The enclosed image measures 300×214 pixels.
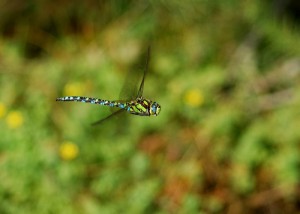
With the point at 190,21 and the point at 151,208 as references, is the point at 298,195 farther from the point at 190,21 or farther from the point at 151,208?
the point at 190,21

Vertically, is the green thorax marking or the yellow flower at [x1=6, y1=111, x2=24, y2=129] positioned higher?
the yellow flower at [x1=6, y1=111, x2=24, y2=129]

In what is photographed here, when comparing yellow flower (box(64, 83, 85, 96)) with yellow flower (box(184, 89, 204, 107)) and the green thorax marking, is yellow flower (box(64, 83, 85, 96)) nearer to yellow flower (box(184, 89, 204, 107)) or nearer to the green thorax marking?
yellow flower (box(184, 89, 204, 107))

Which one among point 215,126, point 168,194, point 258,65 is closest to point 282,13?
point 258,65

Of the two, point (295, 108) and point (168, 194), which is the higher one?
point (295, 108)

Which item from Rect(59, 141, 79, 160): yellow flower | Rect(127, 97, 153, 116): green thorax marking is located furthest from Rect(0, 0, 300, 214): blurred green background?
Rect(127, 97, 153, 116): green thorax marking

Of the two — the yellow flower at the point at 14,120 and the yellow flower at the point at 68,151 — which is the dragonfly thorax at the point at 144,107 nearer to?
the yellow flower at the point at 68,151

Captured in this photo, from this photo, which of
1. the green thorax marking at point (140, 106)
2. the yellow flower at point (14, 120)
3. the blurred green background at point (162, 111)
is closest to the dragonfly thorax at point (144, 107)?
the green thorax marking at point (140, 106)

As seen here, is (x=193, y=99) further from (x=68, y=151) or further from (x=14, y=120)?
(x=14, y=120)
